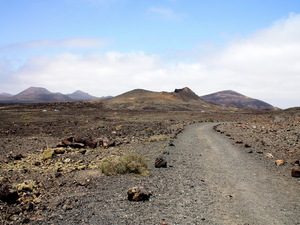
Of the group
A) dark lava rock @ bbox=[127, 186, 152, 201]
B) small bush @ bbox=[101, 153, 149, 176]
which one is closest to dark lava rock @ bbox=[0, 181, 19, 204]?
dark lava rock @ bbox=[127, 186, 152, 201]

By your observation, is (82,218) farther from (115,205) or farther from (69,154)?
(69,154)

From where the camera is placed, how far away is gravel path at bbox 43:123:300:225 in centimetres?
525

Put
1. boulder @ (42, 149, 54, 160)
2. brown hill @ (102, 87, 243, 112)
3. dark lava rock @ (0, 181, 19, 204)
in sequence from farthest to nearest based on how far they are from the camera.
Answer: brown hill @ (102, 87, 243, 112)
boulder @ (42, 149, 54, 160)
dark lava rock @ (0, 181, 19, 204)

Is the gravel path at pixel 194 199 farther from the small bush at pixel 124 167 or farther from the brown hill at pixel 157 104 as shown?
the brown hill at pixel 157 104

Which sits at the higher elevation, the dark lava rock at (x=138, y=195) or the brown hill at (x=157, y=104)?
the brown hill at (x=157, y=104)

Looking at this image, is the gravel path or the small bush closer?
the gravel path

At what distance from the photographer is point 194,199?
6395mm

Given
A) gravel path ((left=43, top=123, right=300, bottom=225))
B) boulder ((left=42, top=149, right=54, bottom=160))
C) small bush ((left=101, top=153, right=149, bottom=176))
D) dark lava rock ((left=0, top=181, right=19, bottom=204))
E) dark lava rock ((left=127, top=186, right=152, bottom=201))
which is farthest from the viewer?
boulder ((left=42, top=149, right=54, bottom=160))

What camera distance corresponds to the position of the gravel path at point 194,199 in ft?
17.2

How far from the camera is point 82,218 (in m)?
5.18

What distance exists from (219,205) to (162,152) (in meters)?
7.07

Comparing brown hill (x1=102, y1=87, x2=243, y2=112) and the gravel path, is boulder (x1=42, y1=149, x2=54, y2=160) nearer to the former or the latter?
the gravel path

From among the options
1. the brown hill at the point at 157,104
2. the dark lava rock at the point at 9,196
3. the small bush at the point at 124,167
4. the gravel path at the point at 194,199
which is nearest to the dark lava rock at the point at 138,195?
the gravel path at the point at 194,199

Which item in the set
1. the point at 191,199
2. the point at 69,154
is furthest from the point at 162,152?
the point at 191,199
